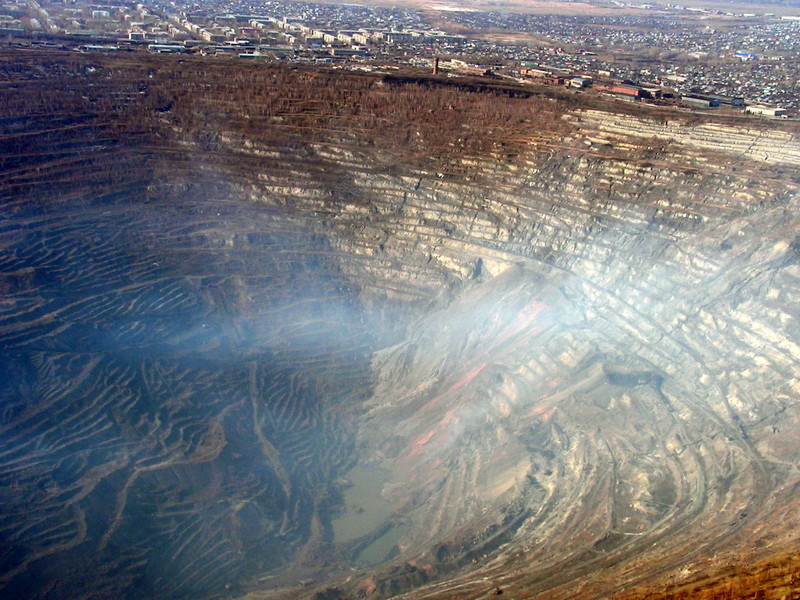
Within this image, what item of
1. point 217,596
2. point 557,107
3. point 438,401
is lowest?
point 217,596

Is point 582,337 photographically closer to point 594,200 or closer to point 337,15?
point 594,200

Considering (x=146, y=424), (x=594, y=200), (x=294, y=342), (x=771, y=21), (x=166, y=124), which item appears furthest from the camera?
(x=771, y=21)

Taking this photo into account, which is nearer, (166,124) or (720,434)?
(720,434)

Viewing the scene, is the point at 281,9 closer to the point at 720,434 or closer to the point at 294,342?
the point at 294,342

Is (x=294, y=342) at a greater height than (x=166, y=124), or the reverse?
(x=166, y=124)

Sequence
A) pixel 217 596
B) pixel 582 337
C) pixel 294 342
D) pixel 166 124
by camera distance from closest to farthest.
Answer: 1. pixel 217 596
2. pixel 582 337
3. pixel 294 342
4. pixel 166 124

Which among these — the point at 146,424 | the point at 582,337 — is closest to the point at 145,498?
the point at 146,424
